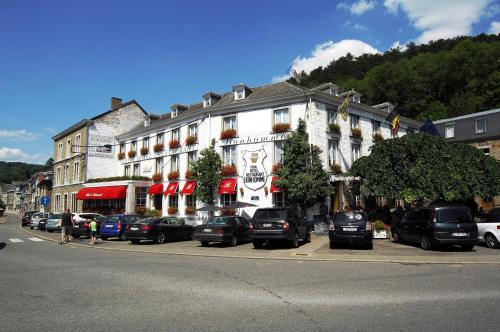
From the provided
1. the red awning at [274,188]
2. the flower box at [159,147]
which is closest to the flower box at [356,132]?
the red awning at [274,188]

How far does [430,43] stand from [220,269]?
233 ft

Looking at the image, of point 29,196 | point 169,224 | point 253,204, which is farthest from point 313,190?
point 29,196

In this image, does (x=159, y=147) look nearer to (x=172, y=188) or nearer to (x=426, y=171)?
(x=172, y=188)

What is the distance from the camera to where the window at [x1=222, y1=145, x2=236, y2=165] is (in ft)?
95.1

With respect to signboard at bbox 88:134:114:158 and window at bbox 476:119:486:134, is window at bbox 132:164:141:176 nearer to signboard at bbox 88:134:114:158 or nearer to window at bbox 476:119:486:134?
signboard at bbox 88:134:114:158

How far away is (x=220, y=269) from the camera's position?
433 inches

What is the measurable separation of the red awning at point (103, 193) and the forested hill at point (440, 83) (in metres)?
26.6

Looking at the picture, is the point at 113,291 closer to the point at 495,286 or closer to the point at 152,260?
the point at 152,260

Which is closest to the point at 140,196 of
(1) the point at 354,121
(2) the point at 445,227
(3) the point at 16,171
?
(1) the point at 354,121

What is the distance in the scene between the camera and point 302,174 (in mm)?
23656

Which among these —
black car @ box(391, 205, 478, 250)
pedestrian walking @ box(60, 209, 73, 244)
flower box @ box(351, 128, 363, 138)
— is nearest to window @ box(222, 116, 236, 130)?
flower box @ box(351, 128, 363, 138)

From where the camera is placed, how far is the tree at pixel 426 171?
68.5 feet

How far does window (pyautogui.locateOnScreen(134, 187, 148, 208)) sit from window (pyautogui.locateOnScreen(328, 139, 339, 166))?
17.6m

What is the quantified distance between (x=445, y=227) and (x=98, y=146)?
36.8m
